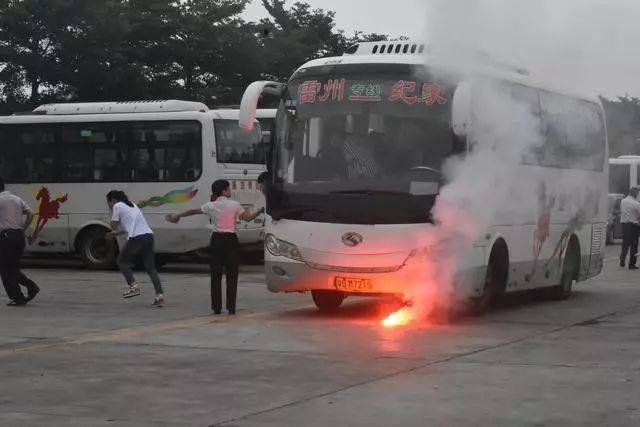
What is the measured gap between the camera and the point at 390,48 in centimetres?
1523

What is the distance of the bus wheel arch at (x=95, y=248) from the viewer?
2398 cm

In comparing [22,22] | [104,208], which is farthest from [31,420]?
[22,22]

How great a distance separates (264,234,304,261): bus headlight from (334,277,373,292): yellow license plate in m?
0.52

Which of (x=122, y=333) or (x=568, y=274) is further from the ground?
(x=568, y=274)

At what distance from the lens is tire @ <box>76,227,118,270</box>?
23984mm

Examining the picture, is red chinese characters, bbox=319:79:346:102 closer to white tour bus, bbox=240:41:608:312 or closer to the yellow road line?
white tour bus, bbox=240:41:608:312

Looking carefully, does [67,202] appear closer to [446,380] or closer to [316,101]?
[316,101]

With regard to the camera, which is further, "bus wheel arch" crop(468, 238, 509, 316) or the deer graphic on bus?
the deer graphic on bus

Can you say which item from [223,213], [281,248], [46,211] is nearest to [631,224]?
[46,211]

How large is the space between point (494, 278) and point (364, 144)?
109 inches

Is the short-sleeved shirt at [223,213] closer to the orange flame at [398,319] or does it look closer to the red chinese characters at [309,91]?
the red chinese characters at [309,91]

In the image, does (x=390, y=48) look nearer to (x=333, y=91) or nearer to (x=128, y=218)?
(x=333, y=91)

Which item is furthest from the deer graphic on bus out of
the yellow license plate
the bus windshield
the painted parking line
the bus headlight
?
the yellow license plate

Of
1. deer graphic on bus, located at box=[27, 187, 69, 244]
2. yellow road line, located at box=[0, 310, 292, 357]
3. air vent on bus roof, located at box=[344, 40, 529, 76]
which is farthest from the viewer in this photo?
deer graphic on bus, located at box=[27, 187, 69, 244]
